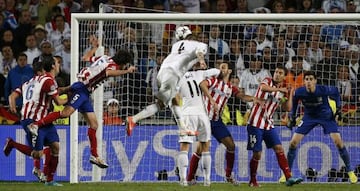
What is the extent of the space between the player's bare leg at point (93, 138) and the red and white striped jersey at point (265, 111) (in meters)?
2.39

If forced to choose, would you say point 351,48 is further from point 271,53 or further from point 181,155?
point 181,155

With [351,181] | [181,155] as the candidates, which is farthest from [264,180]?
[181,155]

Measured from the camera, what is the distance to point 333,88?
22.9 m

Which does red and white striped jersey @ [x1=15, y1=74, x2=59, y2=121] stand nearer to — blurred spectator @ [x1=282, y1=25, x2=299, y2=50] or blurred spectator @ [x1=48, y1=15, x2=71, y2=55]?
blurred spectator @ [x1=282, y1=25, x2=299, y2=50]

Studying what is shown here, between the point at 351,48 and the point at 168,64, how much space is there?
424cm

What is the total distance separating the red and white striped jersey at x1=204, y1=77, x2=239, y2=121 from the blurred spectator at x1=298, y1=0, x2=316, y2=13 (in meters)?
5.28

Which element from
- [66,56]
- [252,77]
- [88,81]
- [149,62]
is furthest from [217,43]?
[66,56]

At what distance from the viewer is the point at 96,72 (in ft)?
68.4

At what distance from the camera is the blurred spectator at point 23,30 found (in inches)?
1021

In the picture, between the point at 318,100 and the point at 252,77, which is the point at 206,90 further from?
the point at 318,100

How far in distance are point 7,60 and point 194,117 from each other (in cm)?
574

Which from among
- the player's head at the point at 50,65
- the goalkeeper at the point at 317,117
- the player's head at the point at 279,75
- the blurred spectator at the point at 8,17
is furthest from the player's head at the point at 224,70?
the blurred spectator at the point at 8,17

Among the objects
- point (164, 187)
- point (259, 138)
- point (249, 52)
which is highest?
point (249, 52)

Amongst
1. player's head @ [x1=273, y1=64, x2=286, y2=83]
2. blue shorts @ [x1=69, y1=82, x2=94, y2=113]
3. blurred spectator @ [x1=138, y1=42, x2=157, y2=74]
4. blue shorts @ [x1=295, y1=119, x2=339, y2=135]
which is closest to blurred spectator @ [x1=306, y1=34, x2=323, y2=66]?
blue shorts @ [x1=295, y1=119, x2=339, y2=135]
